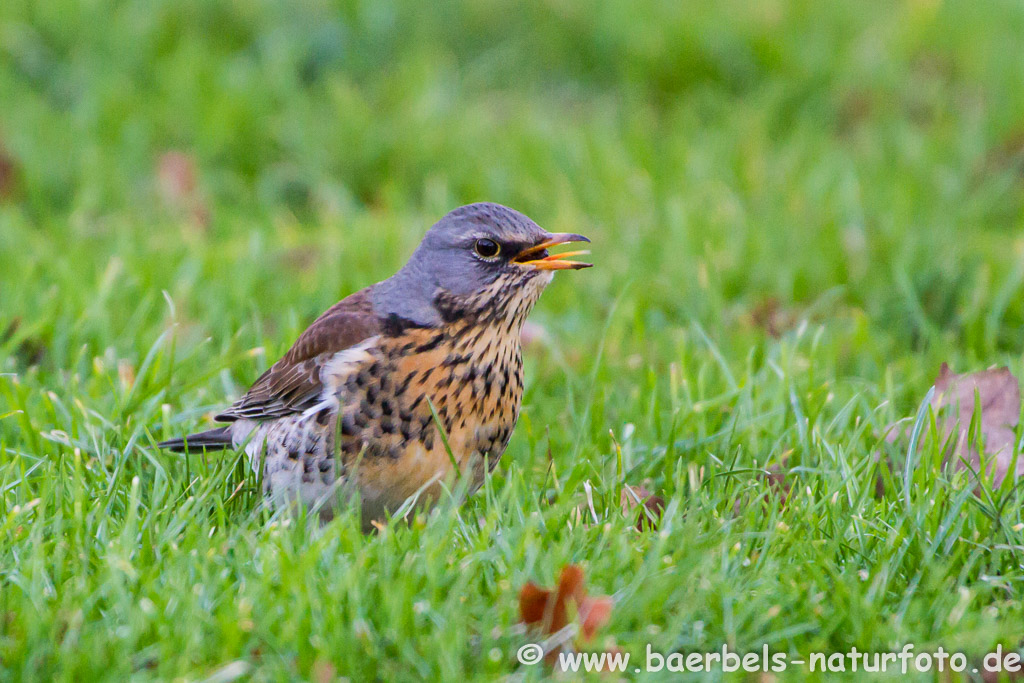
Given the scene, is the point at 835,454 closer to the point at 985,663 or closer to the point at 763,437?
the point at 763,437

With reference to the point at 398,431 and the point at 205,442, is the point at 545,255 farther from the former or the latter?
the point at 205,442

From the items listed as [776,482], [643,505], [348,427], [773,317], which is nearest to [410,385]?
[348,427]

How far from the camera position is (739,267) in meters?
6.43

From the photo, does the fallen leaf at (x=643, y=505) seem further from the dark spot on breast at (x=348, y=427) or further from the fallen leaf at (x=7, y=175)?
the fallen leaf at (x=7, y=175)

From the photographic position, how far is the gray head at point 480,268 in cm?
409

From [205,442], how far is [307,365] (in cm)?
45

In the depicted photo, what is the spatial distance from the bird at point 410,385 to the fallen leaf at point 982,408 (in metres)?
1.36

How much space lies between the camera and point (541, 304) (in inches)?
247

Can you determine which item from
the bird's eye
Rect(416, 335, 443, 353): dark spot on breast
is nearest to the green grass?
Rect(416, 335, 443, 353): dark spot on breast

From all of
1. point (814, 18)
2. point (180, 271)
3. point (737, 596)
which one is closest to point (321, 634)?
point (737, 596)

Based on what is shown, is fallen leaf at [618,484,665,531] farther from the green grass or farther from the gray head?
the gray head

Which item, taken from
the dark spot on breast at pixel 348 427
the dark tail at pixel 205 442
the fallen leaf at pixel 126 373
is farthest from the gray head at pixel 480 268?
the fallen leaf at pixel 126 373

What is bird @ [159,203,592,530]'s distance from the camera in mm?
3840

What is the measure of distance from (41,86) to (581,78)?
3.82 m
